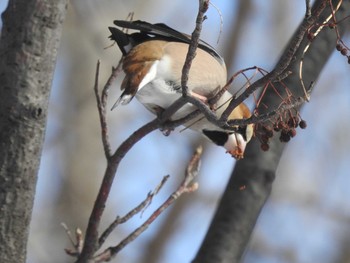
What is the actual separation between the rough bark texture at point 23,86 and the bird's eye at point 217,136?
135 centimetres

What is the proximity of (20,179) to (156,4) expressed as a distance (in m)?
5.77

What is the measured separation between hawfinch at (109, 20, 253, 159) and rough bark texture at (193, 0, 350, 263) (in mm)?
70

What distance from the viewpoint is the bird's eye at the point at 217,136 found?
2807 millimetres

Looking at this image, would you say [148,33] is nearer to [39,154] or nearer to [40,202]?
[39,154]

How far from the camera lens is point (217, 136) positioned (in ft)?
9.30

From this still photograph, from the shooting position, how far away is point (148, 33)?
254cm

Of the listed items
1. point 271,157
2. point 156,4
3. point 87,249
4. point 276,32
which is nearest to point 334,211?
point 276,32

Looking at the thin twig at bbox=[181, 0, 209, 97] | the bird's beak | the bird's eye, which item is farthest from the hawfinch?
the thin twig at bbox=[181, 0, 209, 97]

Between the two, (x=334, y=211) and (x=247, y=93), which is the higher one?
(x=334, y=211)

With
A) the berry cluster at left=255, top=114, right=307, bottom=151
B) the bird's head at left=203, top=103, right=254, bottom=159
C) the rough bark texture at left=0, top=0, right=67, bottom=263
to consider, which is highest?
the bird's head at left=203, top=103, right=254, bottom=159

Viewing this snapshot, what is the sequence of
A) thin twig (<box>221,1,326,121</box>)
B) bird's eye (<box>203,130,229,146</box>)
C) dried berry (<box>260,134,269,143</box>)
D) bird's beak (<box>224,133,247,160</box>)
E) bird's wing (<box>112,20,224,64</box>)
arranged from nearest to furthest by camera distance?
thin twig (<box>221,1,326,121</box>), dried berry (<box>260,134,269,143</box>), bird's wing (<box>112,20,224,64</box>), bird's beak (<box>224,133,247,160</box>), bird's eye (<box>203,130,229,146</box>)

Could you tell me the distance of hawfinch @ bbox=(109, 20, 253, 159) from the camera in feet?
7.89

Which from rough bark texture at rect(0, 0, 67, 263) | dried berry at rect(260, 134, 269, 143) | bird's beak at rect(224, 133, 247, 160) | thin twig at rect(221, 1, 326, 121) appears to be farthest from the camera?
bird's beak at rect(224, 133, 247, 160)

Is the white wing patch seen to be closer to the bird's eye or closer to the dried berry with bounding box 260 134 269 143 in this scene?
the bird's eye
